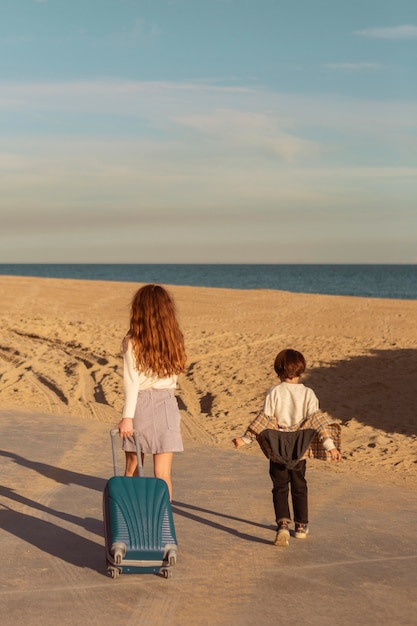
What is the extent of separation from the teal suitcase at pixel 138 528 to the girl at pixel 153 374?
0.42 m

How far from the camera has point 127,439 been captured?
509 centimetres

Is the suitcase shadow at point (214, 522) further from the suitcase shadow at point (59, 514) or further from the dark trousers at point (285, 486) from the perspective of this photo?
the suitcase shadow at point (59, 514)

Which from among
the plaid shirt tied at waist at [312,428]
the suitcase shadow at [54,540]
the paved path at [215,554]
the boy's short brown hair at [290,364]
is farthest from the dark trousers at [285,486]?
the suitcase shadow at [54,540]

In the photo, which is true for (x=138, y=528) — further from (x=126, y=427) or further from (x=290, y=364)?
(x=290, y=364)

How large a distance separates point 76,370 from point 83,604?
10.8 meters

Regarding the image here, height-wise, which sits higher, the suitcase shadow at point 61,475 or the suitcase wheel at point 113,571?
the suitcase wheel at point 113,571

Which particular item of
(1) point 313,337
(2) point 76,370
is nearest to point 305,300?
(1) point 313,337

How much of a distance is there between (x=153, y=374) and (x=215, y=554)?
1.14 m

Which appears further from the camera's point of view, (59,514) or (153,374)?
(59,514)

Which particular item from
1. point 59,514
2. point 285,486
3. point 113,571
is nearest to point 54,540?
point 59,514

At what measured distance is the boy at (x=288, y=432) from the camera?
5070 millimetres

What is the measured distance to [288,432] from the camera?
16.7 ft

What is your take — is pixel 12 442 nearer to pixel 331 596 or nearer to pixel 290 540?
pixel 290 540

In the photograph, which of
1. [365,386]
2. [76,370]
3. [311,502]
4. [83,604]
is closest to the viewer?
[83,604]
